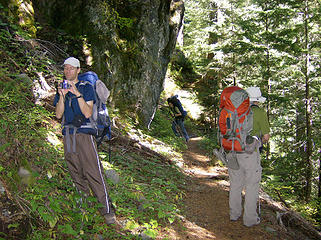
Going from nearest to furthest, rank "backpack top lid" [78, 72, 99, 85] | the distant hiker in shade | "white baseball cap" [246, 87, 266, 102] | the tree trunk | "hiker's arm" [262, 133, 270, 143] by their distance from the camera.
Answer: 1. "backpack top lid" [78, 72, 99, 85]
2. "hiker's arm" [262, 133, 270, 143]
3. "white baseball cap" [246, 87, 266, 102]
4. the tree trunk
5. the distant hiker in shade

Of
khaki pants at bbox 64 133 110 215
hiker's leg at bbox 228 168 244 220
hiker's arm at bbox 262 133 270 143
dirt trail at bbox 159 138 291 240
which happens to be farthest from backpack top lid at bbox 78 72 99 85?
hiker's arm at bbox 262 133 270 143

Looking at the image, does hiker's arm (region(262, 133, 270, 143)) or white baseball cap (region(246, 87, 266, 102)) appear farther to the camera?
white baseball cap (region(246, 87, 266, 102))

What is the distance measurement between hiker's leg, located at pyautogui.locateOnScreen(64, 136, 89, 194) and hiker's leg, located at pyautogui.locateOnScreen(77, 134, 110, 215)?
9cm

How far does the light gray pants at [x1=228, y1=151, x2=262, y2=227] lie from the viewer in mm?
4527

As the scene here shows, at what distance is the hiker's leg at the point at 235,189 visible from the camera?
472 cm

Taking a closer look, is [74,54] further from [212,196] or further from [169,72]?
[169,72]

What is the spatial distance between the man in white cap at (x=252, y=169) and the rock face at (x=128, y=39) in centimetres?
523

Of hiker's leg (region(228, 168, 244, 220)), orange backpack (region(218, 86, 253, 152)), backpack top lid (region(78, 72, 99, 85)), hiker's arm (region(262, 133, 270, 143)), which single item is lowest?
hiker's leg (region(228, 168, 244, 220))

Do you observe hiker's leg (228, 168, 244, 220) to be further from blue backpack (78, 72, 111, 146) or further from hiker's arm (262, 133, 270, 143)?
blue backpack (78, 72, 111, 146)

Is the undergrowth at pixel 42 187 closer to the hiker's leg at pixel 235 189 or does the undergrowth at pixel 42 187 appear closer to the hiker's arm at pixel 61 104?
the hiker's arm at pixel 61 104

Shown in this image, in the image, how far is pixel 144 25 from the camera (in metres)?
9.92

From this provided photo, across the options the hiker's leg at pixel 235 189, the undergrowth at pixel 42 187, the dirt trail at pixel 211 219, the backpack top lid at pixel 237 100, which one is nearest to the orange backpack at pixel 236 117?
the backpack top lid at pixel 237 100

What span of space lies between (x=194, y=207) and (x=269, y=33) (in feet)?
32.5

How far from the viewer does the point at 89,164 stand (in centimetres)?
348
